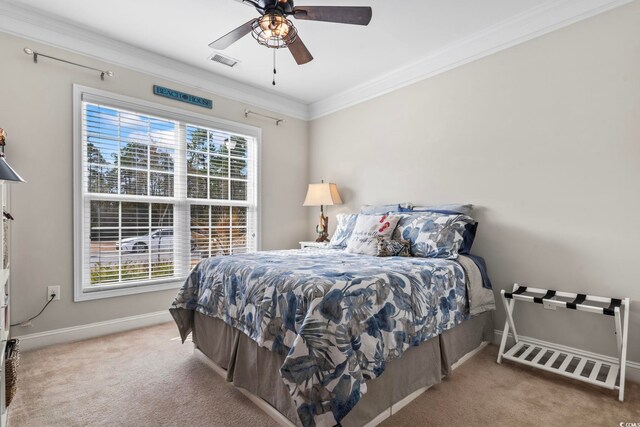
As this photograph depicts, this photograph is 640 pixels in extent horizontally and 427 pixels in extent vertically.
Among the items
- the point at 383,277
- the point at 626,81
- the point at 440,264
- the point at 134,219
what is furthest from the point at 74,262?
the point at 626,81

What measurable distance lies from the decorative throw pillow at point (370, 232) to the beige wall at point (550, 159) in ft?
2.21

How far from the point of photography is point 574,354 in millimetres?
2324

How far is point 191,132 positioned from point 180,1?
1401mm

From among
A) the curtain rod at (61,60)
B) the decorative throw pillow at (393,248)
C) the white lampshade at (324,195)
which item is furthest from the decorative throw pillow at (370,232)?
the curtain rod at (61,60)

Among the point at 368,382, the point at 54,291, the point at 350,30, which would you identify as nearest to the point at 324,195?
the point at 350,30

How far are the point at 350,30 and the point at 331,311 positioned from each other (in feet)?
7.94

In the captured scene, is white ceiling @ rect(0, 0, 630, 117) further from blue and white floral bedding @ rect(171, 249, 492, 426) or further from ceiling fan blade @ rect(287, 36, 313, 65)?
blue and white floral bedding @ rect(171, 249, 492, 426)

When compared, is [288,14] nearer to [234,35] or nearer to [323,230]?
[234,35]

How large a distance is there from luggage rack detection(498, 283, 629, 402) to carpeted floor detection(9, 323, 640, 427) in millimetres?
88

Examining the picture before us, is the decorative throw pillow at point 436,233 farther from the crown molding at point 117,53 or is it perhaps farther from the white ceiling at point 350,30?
the crown molding at point 117,53

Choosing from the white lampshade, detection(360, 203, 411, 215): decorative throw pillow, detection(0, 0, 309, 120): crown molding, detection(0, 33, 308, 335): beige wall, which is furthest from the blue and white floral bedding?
detection(0, 0, 309, 120): crown molding

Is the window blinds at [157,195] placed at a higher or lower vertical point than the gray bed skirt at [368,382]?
higher

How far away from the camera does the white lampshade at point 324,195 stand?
13.0 feet

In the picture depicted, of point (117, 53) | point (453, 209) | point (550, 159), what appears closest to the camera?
point (550, 159)
